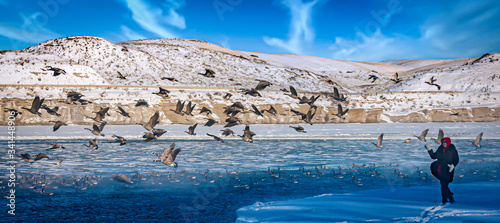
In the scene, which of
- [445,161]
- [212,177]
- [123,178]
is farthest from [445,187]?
[123,178]

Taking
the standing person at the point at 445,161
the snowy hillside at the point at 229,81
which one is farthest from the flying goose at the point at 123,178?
the standing person at the point at 445,161

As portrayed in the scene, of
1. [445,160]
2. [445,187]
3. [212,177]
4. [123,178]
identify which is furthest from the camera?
[212,177]

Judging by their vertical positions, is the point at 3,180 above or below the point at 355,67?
below

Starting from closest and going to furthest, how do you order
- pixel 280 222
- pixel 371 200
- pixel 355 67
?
pixel 280 222 < pixel 371 200 < pixel 355 67

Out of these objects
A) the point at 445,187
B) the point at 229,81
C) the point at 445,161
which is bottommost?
the point at 445,187

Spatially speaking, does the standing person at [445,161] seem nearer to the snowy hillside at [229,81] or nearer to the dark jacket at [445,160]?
the dark jacket at [445,160]

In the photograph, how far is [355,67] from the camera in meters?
88.9

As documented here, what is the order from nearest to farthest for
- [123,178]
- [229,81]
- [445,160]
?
1. [445,160]
2. [123,178]
3. [229,81]

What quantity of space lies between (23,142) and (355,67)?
256 ft

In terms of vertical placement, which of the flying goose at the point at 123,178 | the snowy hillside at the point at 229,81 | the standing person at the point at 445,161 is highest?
the snowy hillside at the point at 229,81

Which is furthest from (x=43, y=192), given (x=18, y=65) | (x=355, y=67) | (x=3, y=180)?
(x=355, y=67)

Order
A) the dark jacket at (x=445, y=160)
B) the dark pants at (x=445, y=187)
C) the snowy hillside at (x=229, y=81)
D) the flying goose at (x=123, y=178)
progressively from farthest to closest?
1. the snowy hillside at (x=229, y=81)
2. the flying goose at (x=123, y=178)
3. the dark pants at (x=445, y=187)
4. the dark jacket at (x=445, y=160)

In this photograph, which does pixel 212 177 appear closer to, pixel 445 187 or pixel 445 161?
pixel 445 187

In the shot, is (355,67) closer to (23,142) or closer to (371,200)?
(23,142)
